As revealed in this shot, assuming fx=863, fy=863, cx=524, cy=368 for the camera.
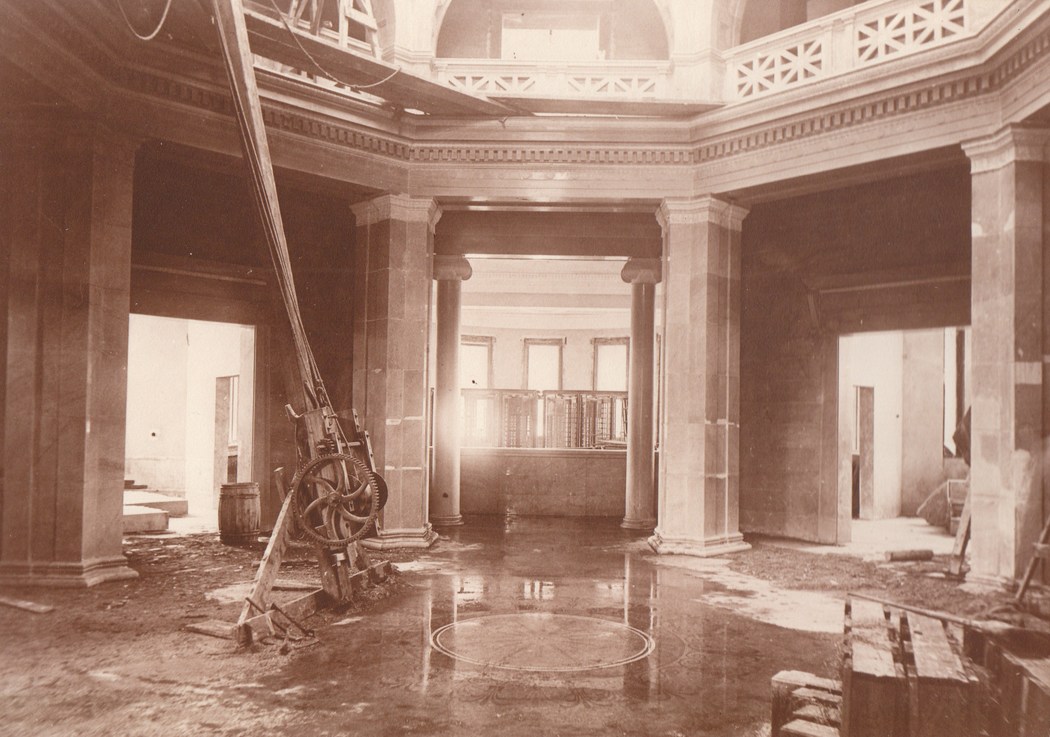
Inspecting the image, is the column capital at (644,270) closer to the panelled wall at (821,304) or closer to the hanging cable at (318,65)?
the panelled wall at (821,304)

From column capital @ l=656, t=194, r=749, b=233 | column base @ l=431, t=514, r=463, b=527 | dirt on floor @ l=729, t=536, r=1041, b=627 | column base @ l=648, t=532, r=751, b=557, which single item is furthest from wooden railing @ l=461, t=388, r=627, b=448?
column capital @ l=656, t=194, r=749, b=233

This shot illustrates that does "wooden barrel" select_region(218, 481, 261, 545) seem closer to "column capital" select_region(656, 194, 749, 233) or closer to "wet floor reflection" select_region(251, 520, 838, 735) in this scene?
"wet floor reflection" select_region(251, 520, 838, 735)

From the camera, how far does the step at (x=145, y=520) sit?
13.1 m

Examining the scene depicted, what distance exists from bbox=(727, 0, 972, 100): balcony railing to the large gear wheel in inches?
276

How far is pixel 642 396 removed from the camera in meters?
14.6

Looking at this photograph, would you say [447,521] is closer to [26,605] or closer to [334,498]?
[334,498]

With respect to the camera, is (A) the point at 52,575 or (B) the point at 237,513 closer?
(A) the point at 52,575

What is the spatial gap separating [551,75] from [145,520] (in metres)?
8.98

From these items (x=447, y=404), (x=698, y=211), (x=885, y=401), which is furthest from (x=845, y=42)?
(x=885, y=401)

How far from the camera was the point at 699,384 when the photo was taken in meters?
11.6

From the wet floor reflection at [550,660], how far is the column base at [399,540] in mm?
1428

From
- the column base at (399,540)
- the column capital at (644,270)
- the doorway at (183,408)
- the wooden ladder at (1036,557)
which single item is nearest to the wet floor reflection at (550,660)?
the column base at (399,540)

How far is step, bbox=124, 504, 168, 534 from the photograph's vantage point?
1314 centimetres

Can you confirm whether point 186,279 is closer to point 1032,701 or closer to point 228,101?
point 228,101
